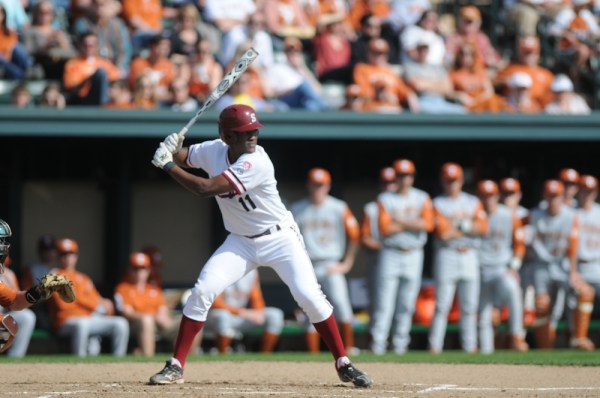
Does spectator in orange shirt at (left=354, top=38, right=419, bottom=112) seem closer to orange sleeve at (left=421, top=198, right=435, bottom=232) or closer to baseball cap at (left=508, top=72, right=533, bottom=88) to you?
baseball cap at (left=508, top=72, right=533, bottom=88)

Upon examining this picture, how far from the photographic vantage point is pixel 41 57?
11.5m

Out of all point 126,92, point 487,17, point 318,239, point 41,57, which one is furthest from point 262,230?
point 487,17

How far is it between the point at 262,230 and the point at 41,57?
532cm

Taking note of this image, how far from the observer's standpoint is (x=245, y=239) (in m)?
6.96

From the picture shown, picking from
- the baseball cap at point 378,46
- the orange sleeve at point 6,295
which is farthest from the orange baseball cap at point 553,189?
the orange sleeve at point 6,295

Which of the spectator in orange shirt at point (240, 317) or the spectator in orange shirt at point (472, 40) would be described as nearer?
the spectator in orange shirt at point (240, 317)

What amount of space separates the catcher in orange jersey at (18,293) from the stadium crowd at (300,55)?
451cm

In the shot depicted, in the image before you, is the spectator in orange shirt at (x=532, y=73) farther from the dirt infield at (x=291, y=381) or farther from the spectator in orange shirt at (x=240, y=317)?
the dirt infield at (x=291, y=381)

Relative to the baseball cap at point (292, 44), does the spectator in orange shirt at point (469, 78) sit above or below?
below

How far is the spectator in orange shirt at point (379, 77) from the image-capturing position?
1190 cm

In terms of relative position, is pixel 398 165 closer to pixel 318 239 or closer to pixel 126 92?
pixel 318 239

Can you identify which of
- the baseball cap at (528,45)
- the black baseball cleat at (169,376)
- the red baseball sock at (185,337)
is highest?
the baseball cap at (528,45)

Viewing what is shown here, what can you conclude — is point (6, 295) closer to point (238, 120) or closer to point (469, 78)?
point (238, 120)

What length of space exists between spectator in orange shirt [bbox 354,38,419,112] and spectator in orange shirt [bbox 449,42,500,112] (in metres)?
0.67
